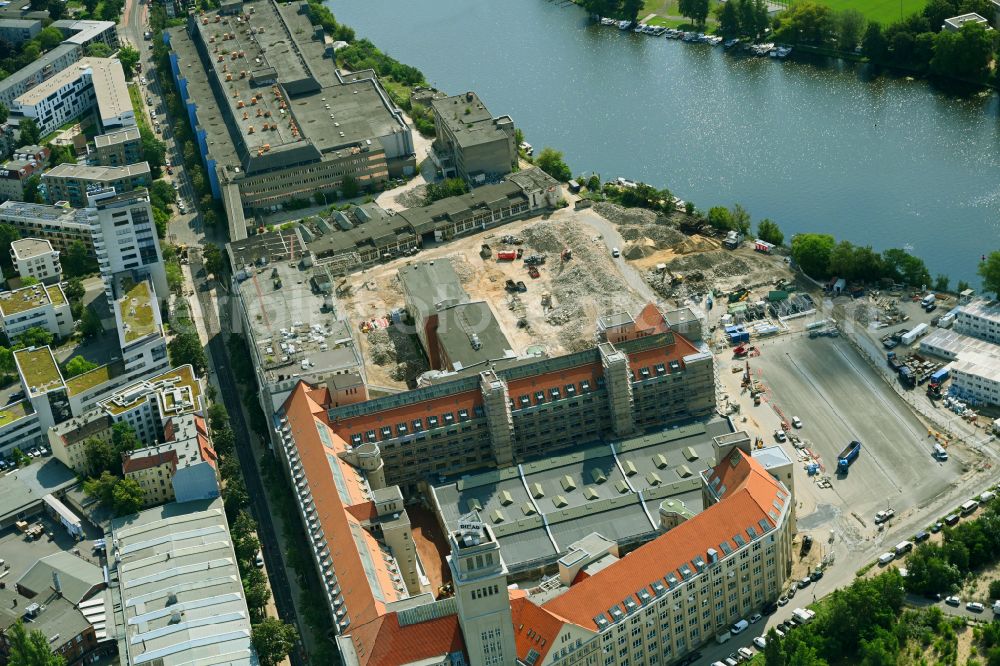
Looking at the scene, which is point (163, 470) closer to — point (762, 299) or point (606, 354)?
point (606, 354)

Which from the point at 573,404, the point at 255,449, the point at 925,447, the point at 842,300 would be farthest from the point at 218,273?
the point at 925,447

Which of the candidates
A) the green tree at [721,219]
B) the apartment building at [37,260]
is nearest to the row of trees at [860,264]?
the green tree at [721,219]

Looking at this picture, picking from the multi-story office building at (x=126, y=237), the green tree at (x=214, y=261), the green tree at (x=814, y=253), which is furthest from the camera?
the green tree at (x=214, y=261)

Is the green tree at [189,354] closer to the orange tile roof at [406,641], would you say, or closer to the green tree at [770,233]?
the orange tile roof at [406,641]

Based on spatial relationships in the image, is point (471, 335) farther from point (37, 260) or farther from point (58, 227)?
point (58, 227)

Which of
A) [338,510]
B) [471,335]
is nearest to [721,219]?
[471,335]

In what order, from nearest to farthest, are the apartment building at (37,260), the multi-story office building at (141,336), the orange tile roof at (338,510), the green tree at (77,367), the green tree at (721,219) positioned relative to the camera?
1. the orange tile roof at (338,510)
2. the multi-story office building at (141,336)
3. the green tree at (77,367)
4. the apartment building at (37,260)
5. the green tree at (721,219)

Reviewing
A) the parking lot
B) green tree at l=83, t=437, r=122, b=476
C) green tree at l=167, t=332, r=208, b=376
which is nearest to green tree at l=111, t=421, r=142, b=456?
green tree at l=83, t=437, r=122, b=476

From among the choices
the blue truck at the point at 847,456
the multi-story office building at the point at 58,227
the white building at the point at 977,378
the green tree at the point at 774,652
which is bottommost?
the blue truck at the point at 847,456
